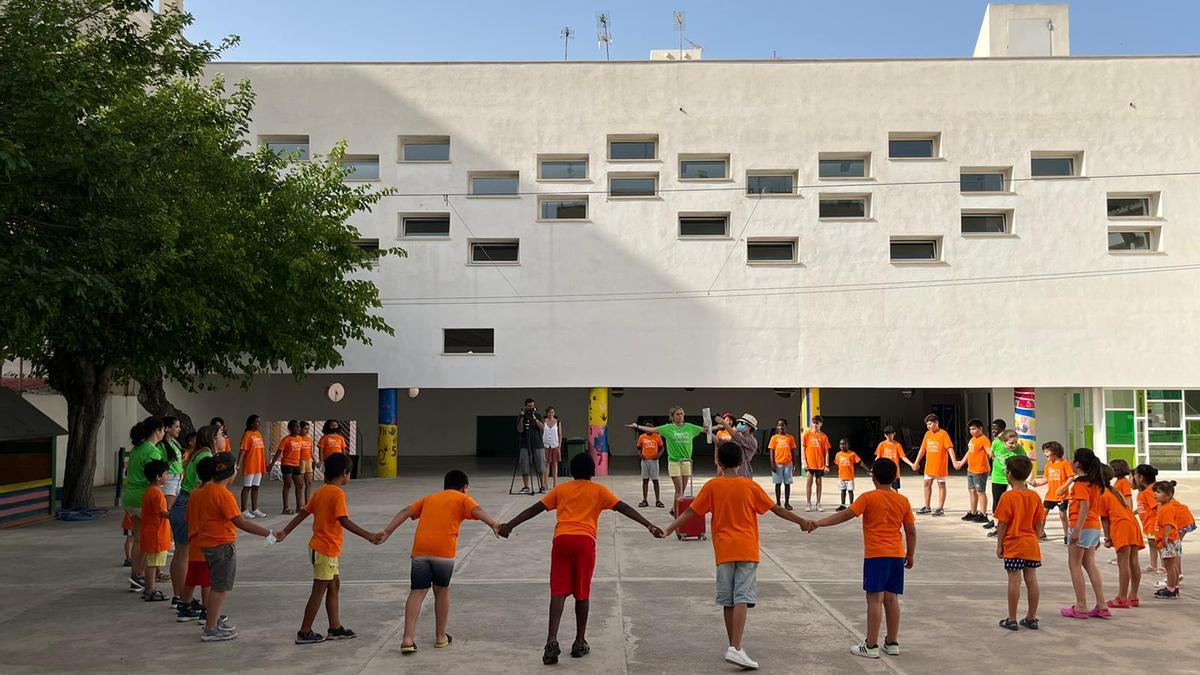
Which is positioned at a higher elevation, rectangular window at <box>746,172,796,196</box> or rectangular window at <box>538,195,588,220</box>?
rectangular window at <box>746,172,796,196</box>

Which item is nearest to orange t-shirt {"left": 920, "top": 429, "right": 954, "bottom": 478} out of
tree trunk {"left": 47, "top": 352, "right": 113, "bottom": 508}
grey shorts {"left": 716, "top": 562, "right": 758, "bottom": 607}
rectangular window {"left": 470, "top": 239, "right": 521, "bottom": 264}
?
grey shorts {"left": 716, "top": 562, "right": 758, "bottom": 607}

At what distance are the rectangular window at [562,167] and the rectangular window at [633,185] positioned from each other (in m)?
0.90

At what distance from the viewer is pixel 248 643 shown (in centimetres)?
773

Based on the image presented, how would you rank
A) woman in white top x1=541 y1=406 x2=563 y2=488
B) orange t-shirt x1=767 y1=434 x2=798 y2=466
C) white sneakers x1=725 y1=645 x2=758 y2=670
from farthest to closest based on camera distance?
woman in white top x1=541 y1=406 x2=563 y2=488 → orange t-shirt x1=767 y1=434 x2=798 y2=466 → white sneakers x1=725 y1=645 x2=758 y2=670

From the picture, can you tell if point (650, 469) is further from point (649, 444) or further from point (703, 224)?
point (703, 224)

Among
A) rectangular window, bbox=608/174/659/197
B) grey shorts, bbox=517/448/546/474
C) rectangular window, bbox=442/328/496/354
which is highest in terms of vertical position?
rectangular window, bbox=608/174/659/197

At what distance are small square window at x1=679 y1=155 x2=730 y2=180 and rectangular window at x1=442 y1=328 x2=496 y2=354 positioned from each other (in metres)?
7.06

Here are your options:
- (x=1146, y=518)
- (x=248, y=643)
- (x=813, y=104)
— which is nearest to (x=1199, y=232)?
(x=813, y=104)

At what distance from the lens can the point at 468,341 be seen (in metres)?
26.2

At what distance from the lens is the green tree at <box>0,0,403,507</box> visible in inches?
360

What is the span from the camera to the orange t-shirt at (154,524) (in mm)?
9117

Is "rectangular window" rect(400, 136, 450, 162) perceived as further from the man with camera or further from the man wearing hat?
the man wearing hat

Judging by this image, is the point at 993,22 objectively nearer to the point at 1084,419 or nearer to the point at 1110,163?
the point at 1110,163

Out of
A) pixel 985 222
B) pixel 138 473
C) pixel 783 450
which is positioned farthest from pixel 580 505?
pixel 985 222
